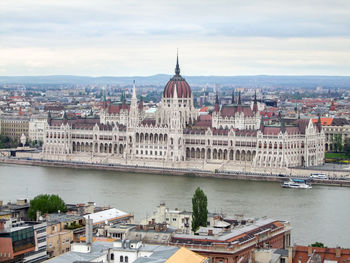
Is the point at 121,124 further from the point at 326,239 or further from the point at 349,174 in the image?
the point at 326,239

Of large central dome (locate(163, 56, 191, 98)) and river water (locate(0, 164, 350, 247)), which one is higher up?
large central dome (locate(163, 56, 191, 98))

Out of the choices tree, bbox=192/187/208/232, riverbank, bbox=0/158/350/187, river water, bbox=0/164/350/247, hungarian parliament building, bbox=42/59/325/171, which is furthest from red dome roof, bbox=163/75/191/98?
tree, bbox=192/187/208/232

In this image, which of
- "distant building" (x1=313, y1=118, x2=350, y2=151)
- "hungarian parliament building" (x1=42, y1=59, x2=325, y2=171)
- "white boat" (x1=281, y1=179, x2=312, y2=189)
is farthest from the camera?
"distant building" (x1=313, y1=118, x2=350, y2=151)

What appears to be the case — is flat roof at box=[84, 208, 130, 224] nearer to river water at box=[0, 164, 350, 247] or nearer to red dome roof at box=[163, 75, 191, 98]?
river water at box=[0, 164, 350, 247]

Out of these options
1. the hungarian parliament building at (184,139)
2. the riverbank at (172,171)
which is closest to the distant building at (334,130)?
the hungarian parliament building at (184,139)

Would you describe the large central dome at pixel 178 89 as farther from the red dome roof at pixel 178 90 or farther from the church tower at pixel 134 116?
the church tower at pixel 134 116

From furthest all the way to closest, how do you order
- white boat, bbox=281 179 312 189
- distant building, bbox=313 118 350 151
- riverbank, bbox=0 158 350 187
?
1. distant building, bbox=313 118 350 151
2. riverbank, bbox=0 158 350 187
3. white boat, bbox=281 179 312 189

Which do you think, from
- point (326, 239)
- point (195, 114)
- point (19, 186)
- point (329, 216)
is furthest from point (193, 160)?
point (326, 239)
